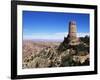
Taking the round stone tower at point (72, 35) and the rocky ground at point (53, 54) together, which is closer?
the rocky ground at point (53, 54)

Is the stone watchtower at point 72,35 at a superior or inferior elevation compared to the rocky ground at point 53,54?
superior

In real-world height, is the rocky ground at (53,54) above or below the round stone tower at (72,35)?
below

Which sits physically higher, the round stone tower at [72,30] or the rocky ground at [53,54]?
the round stone tower at [72,30]

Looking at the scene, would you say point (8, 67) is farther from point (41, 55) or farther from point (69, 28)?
point (69, 28)

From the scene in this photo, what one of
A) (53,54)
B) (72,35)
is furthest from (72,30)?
(53,54)

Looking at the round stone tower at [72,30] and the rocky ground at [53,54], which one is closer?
the rocky ground at [53,54]
